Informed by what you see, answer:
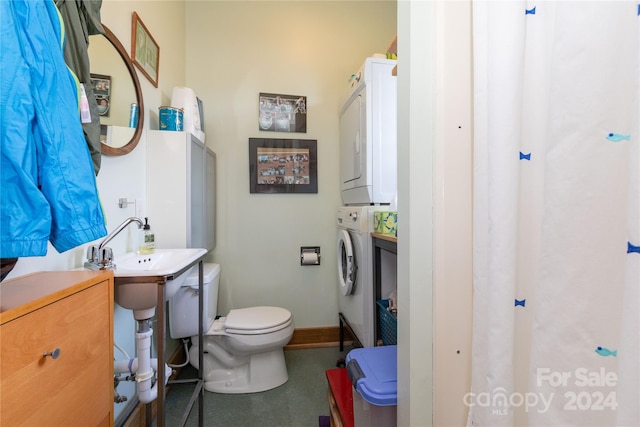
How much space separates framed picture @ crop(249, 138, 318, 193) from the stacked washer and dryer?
0.55 metres

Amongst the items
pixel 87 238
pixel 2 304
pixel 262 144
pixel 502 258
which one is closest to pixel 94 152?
pixel 87 238

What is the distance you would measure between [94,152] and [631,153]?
4.37 feet

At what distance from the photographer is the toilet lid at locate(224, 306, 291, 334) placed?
5.71 feet

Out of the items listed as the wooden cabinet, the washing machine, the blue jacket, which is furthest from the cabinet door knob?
the washing machine

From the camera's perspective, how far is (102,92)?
1.25 metres

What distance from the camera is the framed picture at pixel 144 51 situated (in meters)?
1.49

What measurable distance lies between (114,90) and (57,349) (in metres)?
1.25

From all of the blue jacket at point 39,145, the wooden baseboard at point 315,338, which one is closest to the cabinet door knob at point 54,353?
the blue jacket at point 39,145

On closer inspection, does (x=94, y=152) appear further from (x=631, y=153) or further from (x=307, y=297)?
(x=307, y=297)

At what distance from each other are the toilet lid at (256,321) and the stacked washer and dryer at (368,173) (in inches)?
20.8

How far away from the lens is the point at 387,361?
1.09 metres

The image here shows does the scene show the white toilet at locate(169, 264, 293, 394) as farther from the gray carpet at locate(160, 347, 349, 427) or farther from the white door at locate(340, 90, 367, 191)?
the white door at locate(340, 90, 367, 191)

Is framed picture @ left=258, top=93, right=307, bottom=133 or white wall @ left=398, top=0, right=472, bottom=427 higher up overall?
framed picture @ left=258, top=93, right=307, bottom=133

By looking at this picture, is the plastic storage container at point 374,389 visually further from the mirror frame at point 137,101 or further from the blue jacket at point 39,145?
the mirror frame at point 137,101
